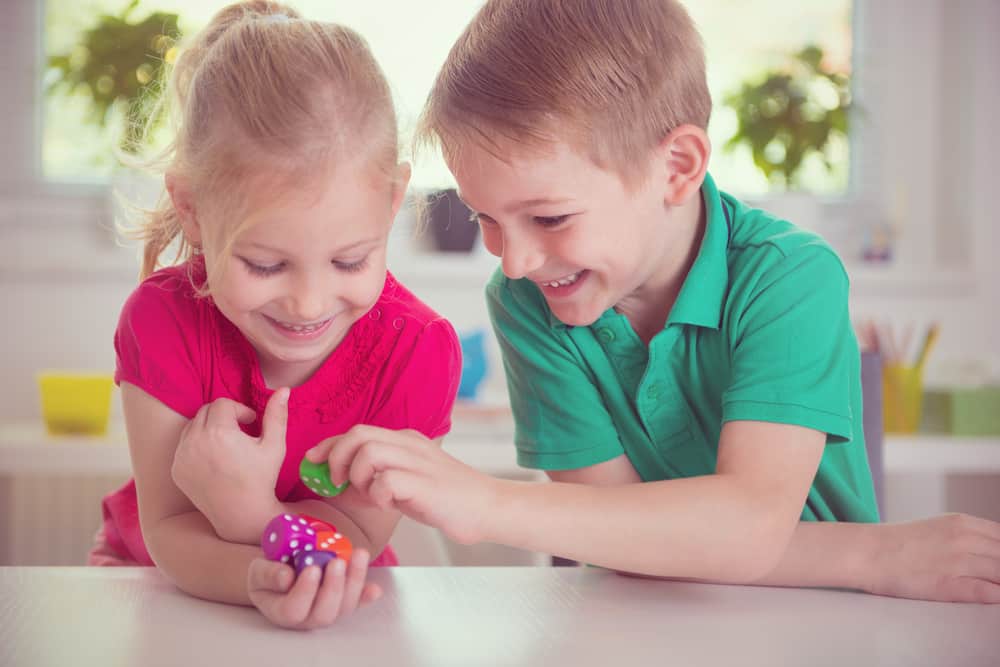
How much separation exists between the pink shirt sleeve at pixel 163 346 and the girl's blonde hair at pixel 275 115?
117mm

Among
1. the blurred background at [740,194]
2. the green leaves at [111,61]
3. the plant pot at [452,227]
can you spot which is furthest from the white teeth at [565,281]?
the green leaves at [111,61]

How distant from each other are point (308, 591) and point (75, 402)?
139 centimetres

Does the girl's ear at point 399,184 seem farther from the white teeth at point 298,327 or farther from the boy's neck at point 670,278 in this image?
the boy's neck at point 670,278

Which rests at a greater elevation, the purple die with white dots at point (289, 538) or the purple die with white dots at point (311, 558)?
the purple die with white dots at point (289, 538)

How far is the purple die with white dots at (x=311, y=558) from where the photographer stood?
712 millimetres

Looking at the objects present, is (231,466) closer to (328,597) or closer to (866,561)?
(328,597)

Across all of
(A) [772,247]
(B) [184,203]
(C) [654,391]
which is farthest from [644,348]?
(B) [184,203]

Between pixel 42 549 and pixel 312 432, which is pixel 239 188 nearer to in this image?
pixel 312 432

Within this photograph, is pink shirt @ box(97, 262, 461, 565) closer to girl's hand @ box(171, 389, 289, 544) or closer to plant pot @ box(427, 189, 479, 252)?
girl's hand @ box(171, 389, 289, 544)

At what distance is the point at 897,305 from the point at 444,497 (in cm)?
207

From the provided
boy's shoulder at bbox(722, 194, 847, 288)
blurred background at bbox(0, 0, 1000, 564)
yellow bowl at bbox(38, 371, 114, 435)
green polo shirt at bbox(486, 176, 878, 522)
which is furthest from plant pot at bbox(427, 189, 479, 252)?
boy's shoulder at bbox(722, 194, 847, 288)

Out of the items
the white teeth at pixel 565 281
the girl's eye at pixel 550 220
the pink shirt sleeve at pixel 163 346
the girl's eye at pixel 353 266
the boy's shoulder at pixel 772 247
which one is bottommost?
the pink shirt sleeve at pixel 163 346

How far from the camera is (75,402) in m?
1.90

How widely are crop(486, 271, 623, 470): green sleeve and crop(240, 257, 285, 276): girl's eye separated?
32cm
